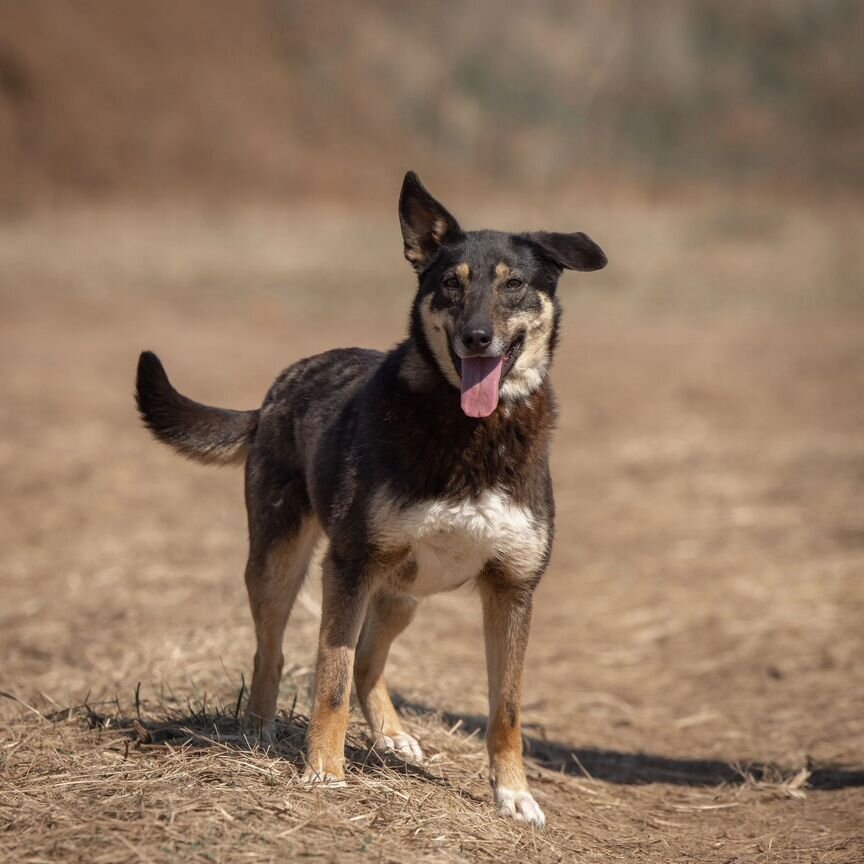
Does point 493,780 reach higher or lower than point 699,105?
lower

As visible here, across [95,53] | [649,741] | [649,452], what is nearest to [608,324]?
[649,452]

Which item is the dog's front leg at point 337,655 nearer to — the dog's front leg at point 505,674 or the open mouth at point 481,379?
the dog's front leg at point 505,674

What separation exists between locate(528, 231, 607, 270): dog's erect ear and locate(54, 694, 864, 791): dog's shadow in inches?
81.5

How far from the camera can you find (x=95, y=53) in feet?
Answer: 113

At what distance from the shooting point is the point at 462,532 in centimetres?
461

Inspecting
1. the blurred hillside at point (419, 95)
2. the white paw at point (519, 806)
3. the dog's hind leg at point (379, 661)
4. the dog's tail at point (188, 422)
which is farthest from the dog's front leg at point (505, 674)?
the blurred hillside at point (419, 95)

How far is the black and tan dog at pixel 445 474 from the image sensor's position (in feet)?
15.2

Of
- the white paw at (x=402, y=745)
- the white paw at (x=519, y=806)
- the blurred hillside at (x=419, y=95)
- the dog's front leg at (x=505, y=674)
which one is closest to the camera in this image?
the white paw at (x=519, y=806)

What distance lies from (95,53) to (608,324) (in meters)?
21.4

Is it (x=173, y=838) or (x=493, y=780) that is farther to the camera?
(x=493, y=780)

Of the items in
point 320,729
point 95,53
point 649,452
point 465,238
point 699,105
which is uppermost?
point 699,105

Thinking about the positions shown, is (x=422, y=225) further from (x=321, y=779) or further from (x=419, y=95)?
(x=419, y=95)

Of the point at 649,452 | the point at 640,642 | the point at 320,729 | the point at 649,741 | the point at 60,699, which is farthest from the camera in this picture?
the point at 649,452

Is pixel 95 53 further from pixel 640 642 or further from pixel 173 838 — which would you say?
pixel 173 838
